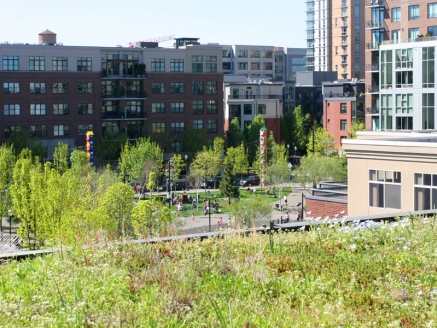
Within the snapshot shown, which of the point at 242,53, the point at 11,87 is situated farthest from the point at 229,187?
the point at 242,53

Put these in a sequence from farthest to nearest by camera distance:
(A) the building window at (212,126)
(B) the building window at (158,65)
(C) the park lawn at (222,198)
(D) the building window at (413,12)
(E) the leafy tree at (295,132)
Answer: (E) the leafy tree at (295,132) → (A) the building window at (212,126) → (B) the building window at (158,65) → (D) the building window at (413,12) → (C) the park lawn at (222,198)

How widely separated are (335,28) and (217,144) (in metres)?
71.0

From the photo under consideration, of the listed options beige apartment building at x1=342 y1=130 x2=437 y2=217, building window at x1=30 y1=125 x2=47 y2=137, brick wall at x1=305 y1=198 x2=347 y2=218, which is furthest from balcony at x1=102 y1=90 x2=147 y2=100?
beige apartment building at x1=342 y1=130 x2=437 y2=217

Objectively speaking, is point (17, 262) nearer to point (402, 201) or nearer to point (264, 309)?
point (264, 309)

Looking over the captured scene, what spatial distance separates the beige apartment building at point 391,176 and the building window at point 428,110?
3469 centimetres

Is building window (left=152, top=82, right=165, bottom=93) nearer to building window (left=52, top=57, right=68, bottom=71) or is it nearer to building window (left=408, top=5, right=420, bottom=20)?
building window (left=52, top=57, right=68, bottom=71)

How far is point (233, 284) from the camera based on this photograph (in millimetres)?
9773

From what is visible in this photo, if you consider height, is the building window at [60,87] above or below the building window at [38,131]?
above

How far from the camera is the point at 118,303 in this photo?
8.81 metres

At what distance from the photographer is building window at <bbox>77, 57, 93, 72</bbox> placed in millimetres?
83188

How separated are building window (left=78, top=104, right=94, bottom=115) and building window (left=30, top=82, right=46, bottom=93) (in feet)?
13.8

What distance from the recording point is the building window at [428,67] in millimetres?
61562

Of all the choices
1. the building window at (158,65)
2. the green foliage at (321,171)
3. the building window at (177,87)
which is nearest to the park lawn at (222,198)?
the green foliage at (321,171)

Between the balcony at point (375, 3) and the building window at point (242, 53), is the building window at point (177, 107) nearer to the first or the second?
the balcony at point (375, 3)
